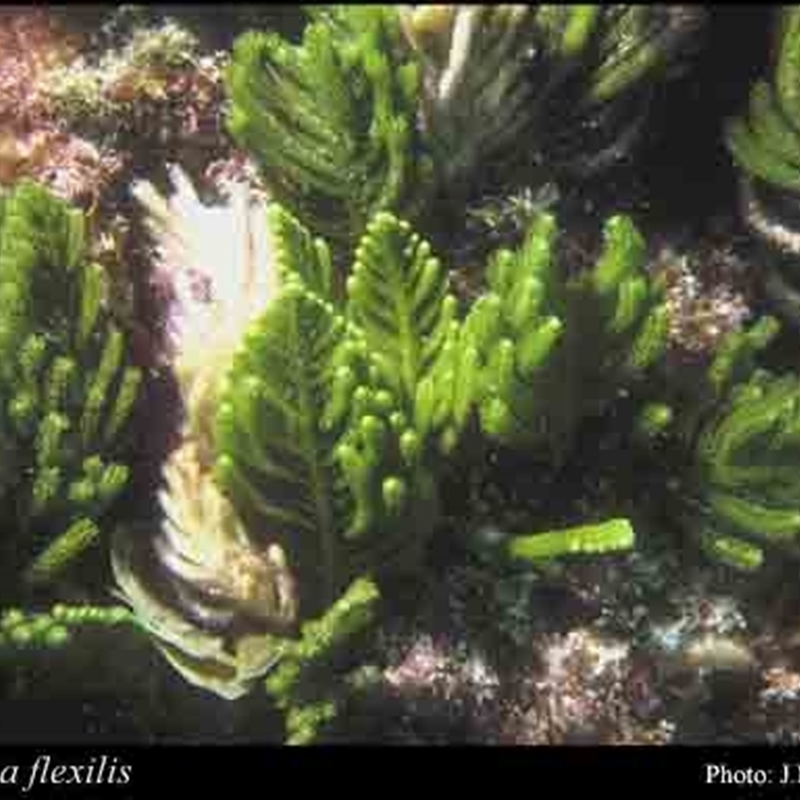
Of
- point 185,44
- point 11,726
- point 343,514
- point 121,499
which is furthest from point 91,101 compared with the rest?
point 11,726

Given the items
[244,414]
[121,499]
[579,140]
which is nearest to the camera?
[244,414]

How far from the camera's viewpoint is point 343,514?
11.1 ft

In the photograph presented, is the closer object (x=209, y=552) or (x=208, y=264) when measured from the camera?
(x=209, y=552)

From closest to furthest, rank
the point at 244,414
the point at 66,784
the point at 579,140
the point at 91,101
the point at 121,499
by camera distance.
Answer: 1. the point at 244,414
2. the point at 66,784
3. the point at 121,499
4. the point at 91,101
5. the point at 579,140

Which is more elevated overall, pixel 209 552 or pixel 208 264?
pixel 208 264

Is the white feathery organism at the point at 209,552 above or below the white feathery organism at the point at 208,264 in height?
below

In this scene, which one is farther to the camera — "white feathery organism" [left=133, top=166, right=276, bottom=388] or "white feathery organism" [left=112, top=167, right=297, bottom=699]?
"white feathery organism" [left=133, top=166, right=276, bottom=388]

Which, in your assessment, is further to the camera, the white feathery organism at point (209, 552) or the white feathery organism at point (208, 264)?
the white feathery organism at point (208, 264)

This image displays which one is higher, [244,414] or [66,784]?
[244,414]

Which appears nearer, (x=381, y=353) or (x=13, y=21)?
(x=381, y=353)

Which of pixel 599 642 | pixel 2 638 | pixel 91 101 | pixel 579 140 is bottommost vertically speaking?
pixel 599 642

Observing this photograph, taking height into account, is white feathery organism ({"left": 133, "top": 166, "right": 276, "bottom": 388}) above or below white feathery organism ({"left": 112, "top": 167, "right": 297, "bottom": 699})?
above

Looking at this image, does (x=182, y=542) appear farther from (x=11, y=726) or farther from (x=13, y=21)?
(x=13, y=21)

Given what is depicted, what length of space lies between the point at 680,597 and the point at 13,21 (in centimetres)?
324
